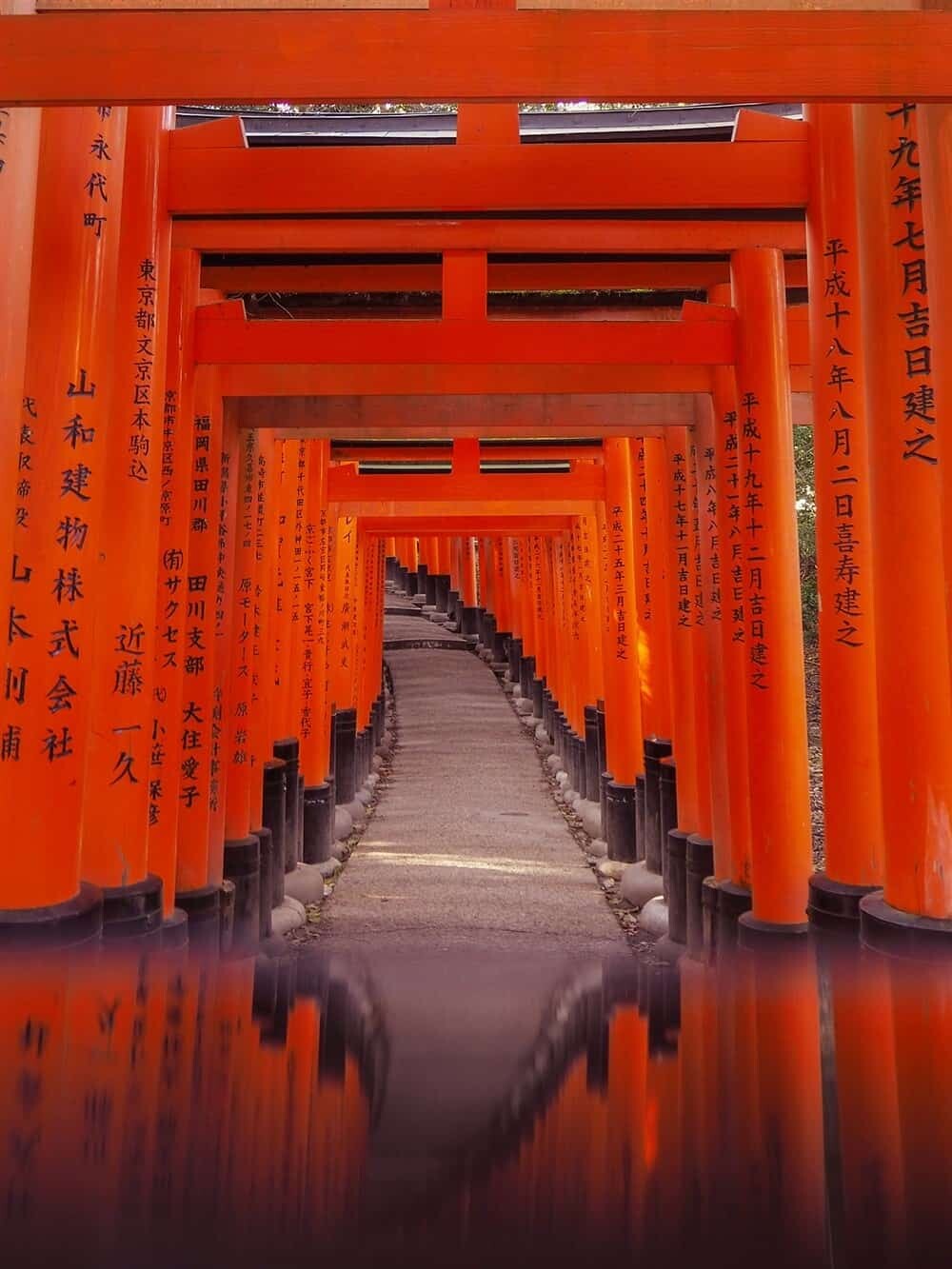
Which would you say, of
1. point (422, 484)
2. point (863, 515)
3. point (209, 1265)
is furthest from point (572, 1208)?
point (422, 484)

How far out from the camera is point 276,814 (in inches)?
283

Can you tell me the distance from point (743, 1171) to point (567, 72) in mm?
2349

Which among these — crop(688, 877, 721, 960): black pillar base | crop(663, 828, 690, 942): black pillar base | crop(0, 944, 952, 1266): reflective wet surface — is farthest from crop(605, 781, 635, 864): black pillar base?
crop(0, 944, 952, 1266): reflective wet surface

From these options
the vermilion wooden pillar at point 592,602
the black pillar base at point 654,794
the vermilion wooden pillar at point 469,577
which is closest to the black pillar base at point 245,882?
the black pillar base at point 654,794

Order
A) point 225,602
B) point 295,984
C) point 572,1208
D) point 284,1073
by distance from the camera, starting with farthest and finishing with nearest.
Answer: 1. point 225,602
2. point 295,984
3. point 284,1073
4. point 572,1208

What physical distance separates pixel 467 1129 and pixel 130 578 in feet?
8.15

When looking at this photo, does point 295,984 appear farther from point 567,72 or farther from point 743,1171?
point 567,72

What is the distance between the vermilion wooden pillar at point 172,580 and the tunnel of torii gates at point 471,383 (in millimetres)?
20

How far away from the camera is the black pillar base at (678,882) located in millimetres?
6438

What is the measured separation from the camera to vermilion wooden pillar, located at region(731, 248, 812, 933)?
4566mm

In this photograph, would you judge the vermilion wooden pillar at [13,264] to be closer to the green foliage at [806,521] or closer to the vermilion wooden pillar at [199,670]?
the vermilion wooden pillar at [199,670]

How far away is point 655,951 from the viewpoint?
6633mm

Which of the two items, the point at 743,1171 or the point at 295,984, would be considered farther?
the point at 295,984

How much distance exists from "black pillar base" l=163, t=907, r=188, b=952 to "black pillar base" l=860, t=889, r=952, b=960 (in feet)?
8.32
